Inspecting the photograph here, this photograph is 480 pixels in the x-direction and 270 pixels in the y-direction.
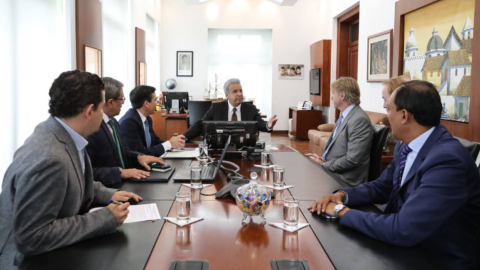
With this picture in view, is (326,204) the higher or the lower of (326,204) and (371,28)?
the lower

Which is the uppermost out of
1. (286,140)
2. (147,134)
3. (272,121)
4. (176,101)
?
(176,101)

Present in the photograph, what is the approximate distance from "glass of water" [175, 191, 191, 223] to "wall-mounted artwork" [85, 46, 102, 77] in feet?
13.4

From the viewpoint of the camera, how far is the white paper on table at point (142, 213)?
179 centimetres

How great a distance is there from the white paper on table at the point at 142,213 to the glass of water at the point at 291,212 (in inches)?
22.2

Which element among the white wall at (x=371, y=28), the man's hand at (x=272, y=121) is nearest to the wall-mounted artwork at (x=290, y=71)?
the white wall at (x=371, y=28)

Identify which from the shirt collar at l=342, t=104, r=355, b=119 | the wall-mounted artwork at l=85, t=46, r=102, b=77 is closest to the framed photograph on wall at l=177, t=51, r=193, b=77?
the wall-mounted artwork at l=85, t=46, r=102, b=77

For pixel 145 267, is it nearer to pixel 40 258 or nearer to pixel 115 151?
pixel 40 258

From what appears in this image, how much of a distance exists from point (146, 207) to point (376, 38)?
5547mm

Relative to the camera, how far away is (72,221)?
149 cm

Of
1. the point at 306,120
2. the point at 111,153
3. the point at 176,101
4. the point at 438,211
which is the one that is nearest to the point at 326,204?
the point at 438,211

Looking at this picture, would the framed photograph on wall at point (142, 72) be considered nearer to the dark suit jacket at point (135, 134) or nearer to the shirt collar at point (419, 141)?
the dark suit jacket at point (135, 134)

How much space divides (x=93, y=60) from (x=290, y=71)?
23.5 feet

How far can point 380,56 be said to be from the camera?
20.7 ft

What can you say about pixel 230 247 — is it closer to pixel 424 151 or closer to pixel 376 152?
pixel 424 151
